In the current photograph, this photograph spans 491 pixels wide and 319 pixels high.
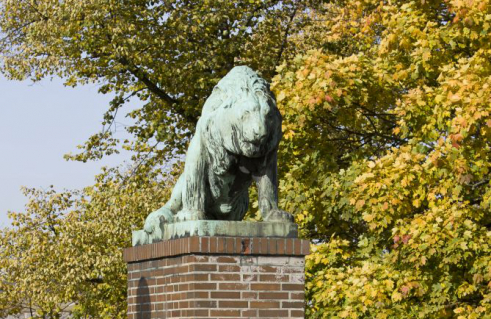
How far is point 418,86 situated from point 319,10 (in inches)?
301

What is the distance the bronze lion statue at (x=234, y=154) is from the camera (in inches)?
344

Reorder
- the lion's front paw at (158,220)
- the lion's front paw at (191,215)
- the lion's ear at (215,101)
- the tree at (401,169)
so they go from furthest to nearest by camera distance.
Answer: the tree at (401,169) → the lion's front paw at (158,220) → the lion's ear at (215,101) → the lion's front paw at (191,215)

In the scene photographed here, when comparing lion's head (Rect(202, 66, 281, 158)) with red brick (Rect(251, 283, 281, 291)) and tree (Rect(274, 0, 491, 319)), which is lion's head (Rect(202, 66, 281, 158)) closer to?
red brick (Rect(251, 283, 281, 291))

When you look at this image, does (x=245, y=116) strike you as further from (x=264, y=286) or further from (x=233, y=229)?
(x=264, y=286)

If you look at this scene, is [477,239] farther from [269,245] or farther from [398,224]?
[269,245]

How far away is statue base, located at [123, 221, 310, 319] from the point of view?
8617 mm

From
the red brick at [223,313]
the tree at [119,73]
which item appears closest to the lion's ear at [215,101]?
the red brick at [223,313]

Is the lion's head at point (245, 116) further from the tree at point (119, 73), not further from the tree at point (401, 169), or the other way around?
the tree at point (119, 73)

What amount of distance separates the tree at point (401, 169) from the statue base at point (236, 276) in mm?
7158

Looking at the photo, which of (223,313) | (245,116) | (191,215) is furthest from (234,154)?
(223,313)

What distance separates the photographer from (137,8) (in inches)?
930

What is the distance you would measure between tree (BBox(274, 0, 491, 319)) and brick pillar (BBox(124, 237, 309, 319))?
23.5 ft

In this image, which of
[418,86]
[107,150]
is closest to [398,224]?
[418,86]

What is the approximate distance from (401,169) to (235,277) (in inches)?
333
